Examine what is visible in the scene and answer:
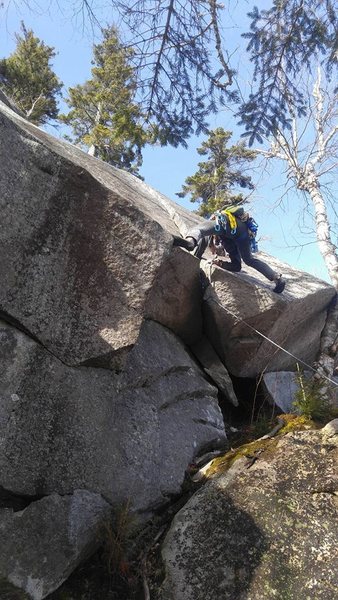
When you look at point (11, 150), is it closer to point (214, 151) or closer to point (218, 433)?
point (218, 433)

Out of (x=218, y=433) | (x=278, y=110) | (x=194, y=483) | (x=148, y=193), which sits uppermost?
(x=278, y=110)

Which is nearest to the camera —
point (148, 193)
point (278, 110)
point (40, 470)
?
point (40, 470)

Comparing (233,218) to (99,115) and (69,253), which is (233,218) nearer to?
(69,253)

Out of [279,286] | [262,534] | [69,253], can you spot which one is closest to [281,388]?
[279,286]

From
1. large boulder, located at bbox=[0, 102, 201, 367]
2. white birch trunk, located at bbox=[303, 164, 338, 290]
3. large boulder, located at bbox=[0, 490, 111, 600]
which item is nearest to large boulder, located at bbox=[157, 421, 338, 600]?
large boulder, located at bbox=[0, 490, 111, 600]

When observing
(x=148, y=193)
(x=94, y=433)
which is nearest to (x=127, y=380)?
(x=94, y=433)

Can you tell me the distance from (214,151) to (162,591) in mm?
21582

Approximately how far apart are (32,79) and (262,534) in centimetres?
2154

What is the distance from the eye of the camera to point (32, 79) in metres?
20.3

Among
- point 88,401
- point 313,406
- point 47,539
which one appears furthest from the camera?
point 313,406

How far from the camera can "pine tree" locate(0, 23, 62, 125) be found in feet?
64.8

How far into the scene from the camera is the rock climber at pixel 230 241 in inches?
272

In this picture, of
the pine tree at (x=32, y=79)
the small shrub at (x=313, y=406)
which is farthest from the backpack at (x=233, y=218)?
the pine tree at (x=32, y=79)

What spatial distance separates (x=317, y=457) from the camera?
16.3 feet
